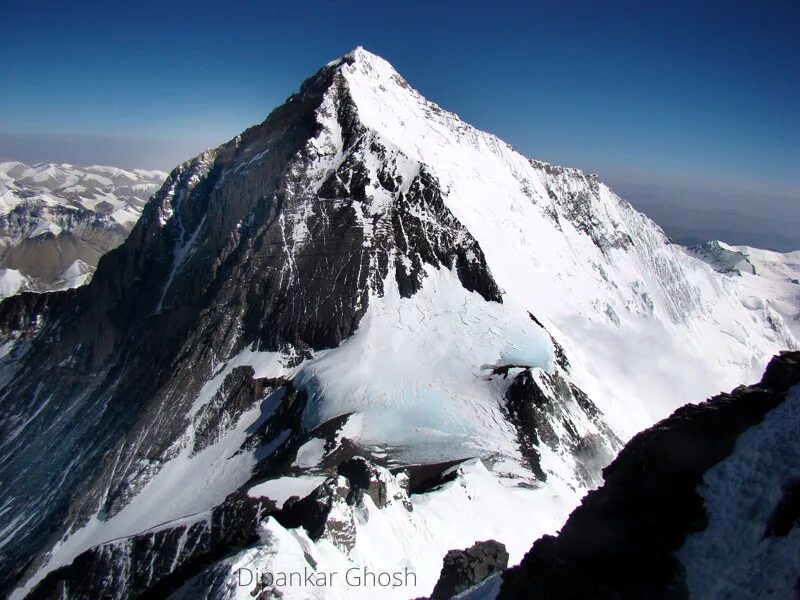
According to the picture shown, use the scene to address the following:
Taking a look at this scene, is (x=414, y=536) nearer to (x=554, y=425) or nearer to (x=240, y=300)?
(x=554, y=425)

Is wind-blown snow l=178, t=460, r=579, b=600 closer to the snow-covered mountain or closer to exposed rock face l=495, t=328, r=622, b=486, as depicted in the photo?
the snow-covered mountain

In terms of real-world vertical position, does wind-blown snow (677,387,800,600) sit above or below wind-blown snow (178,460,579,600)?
above

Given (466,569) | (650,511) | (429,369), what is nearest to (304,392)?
(429,369)

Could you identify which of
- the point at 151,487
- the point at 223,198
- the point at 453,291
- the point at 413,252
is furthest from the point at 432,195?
the point at 151,487

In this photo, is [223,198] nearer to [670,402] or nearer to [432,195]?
[432,195]

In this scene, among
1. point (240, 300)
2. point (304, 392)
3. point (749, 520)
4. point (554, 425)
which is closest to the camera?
point (749, 520)

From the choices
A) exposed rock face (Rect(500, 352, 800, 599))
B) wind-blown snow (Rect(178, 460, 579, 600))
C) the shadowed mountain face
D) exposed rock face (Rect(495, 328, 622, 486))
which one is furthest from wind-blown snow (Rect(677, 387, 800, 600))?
the shadowed mountain face
